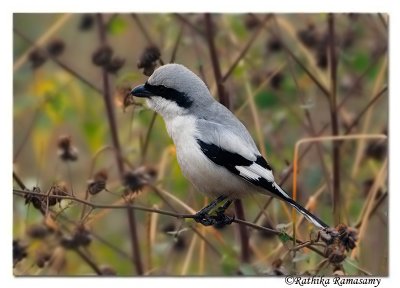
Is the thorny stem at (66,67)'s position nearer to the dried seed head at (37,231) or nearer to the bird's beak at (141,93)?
the bird's beak at (141,93)

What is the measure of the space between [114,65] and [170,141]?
0.29 m

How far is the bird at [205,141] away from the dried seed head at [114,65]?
0.31 metres

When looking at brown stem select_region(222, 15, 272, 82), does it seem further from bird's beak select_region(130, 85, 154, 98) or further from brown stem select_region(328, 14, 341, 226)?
bird's beak select_region(130, 85, 154, 98)

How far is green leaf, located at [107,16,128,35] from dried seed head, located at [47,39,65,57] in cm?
15

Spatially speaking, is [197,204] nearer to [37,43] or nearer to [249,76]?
[249,76]

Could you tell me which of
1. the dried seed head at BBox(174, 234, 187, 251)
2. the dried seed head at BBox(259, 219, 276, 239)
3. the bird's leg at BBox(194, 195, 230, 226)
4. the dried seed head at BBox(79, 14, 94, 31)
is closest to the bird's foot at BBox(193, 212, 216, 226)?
the bird's leg at BBox(194, 195, 230, 226)

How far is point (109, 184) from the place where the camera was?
236 cm

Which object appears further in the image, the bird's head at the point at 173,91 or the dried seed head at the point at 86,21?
the dried seed head at the point at 86,21

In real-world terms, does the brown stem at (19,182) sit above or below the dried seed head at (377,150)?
below

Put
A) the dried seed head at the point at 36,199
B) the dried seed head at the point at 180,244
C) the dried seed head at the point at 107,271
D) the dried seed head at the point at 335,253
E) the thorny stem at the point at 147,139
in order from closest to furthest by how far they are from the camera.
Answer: the dried seed head at the point at 36,199 < the dried seed head at the point at 335,253 < the thorny stem at the point at 147,139 < the dried seed head at the point at 107,271 < the dried seed head at the point at 180,244

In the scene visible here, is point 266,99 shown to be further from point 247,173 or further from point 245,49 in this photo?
point 247,173

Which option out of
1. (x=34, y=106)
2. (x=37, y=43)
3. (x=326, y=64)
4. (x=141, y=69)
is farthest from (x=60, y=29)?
(x=326, y=64)

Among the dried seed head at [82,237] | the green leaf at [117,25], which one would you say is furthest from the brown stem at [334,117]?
the dried seed head at [82,237]

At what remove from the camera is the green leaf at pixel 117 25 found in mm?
2377
